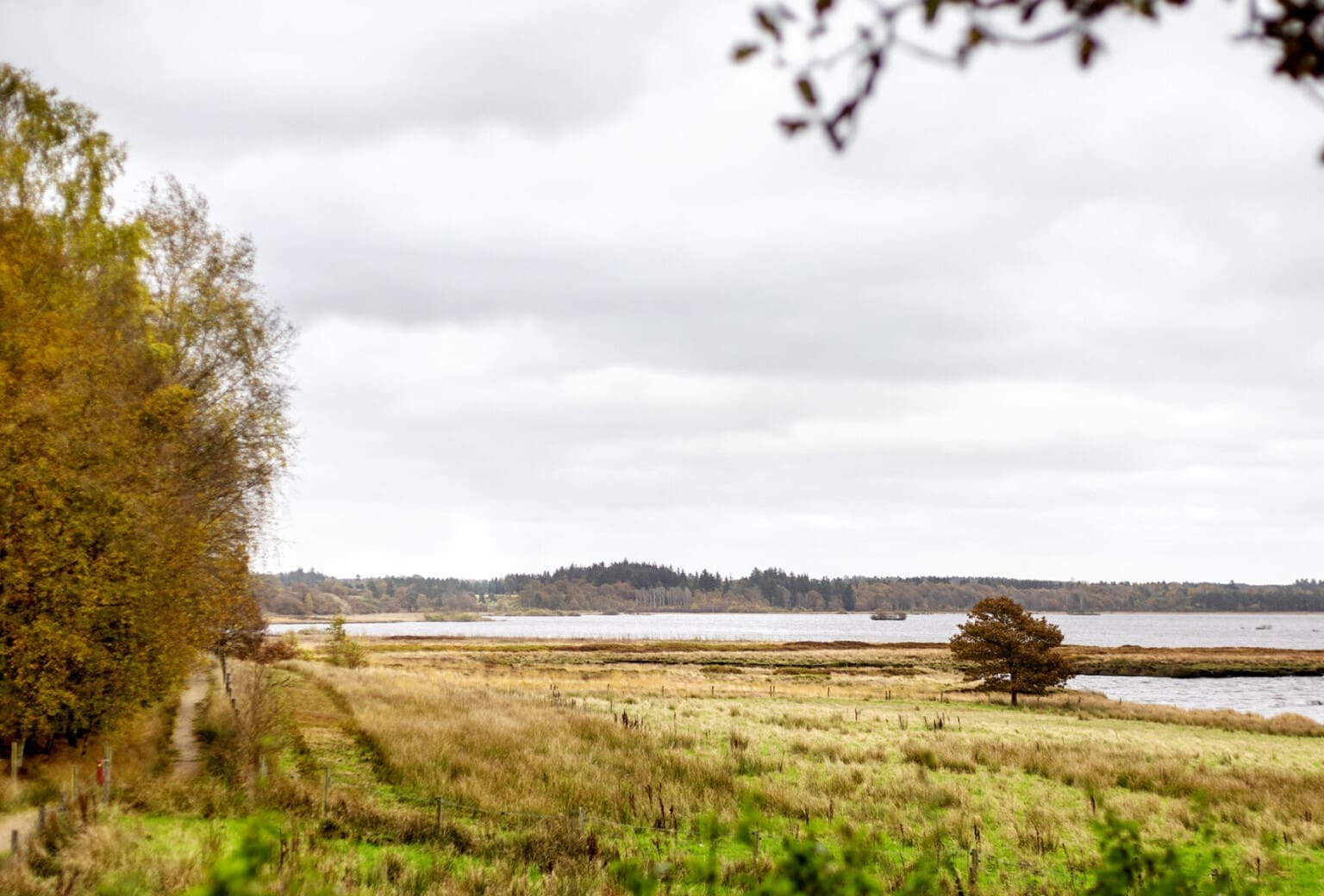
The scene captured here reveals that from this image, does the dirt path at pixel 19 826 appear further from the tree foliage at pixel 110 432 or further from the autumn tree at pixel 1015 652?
the autumn tree at pixel 1015 652

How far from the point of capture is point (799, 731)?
103ft

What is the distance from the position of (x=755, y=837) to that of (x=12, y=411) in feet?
57.6

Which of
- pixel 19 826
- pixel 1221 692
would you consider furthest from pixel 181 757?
pixel 1221 692

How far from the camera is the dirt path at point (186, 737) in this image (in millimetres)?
21034

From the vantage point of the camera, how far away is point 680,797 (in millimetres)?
19438

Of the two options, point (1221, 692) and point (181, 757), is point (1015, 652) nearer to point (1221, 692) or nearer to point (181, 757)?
point (1221, 692)

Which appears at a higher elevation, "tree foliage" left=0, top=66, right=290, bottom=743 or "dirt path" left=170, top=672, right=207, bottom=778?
"tree foliage" left=0, top=66, right=290, bottom=743

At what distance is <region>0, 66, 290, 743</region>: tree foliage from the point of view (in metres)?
18.2

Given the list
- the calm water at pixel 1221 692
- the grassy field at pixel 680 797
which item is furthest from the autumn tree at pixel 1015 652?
the calm water at pixel 1221 692

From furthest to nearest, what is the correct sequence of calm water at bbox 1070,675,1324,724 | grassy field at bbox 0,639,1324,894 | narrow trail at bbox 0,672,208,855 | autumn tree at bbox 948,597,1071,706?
calm water at bbox 1070,675,1324,724, autumn tree at bbox 948,597,1071,706, narrow trail at bbox 0,672,208,855, grassy field at bbox 0,639,1324,894

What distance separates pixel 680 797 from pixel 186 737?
54.8 feet

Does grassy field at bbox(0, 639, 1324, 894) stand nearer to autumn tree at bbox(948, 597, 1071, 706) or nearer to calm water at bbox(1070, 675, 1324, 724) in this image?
autumn tree at bbox(948, 597, 1071, 706)

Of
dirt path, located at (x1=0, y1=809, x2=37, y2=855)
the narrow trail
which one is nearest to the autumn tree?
the narrow trail

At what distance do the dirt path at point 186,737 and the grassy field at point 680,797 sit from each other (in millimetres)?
661
